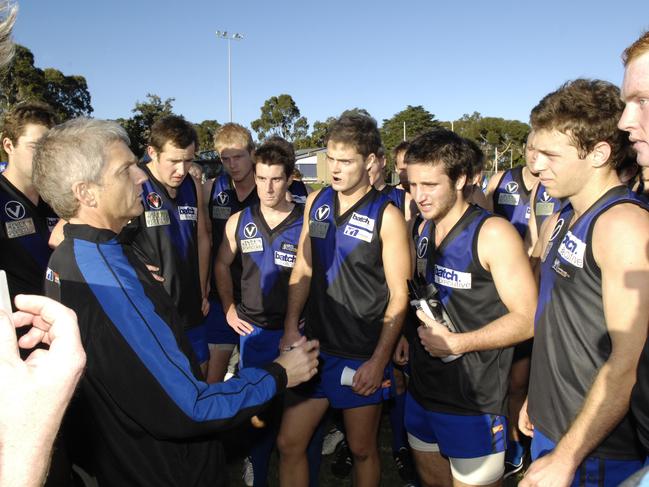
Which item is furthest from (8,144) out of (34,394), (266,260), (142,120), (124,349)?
(142,120)

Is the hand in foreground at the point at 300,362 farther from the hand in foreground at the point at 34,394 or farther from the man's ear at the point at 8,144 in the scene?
the man's ear at the point at 8,144

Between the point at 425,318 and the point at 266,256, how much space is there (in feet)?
6.19

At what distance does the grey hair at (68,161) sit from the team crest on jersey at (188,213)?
2447 millimetres

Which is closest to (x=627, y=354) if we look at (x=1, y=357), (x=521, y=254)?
(x=521, y=254)

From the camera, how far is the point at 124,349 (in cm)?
155

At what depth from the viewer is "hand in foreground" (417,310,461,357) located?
2.64 meters

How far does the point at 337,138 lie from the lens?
3.50m

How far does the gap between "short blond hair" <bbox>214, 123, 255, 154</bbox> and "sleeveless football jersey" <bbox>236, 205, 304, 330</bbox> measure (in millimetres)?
1580

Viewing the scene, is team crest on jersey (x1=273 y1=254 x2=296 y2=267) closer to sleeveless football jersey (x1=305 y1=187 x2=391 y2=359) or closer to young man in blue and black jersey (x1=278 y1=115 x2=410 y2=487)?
young man in blue and black jersey (x1=278 y1=115 x2=410 y2=487)

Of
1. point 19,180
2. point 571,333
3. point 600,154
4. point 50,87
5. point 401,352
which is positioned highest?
point 50,87

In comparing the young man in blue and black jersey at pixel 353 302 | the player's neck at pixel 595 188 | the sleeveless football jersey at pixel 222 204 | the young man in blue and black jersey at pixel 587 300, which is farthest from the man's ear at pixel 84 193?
the sleeveless football jersey at pixel 222 204

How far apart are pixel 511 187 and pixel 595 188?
13.5 ft

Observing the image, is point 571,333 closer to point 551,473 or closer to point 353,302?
point 551,473

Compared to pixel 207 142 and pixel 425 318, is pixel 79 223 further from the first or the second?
→ pixel 207 142
